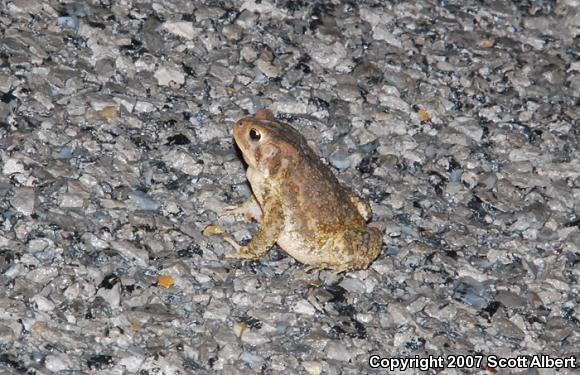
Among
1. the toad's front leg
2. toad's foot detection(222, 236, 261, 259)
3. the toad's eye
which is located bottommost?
toad's foot detection(222, 236, 261, 259)

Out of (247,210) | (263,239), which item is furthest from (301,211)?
(247,210)

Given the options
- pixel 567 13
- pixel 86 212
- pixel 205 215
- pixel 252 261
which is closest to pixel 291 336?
pixel 252 261

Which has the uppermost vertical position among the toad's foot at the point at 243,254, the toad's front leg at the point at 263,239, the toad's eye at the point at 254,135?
the toad's eye at the point at 254,135

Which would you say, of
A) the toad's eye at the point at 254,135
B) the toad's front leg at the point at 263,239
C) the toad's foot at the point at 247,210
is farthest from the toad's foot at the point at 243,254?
the toad's eye at the point at 254,135

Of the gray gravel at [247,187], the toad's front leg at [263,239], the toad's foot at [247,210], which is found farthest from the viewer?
the toad's foot at [247,210]

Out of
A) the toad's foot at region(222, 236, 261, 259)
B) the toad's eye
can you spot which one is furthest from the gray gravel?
the toad's eye

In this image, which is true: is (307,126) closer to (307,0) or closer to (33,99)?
(307,0)

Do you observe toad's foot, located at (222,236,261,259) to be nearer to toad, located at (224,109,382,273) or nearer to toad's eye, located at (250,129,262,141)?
toad, located at (224,109,382,273)

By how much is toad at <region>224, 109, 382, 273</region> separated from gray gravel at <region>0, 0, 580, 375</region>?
5.8 inches

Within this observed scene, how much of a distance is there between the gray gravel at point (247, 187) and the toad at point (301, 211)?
0.48 ft

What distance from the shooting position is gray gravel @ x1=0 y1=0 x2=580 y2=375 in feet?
17.9

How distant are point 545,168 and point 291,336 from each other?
8.70ft

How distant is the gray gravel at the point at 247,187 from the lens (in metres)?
5.45

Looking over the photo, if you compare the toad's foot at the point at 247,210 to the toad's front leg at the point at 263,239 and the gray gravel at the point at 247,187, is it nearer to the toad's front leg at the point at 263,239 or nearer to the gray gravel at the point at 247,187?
the gray gravel at the point at 247,187
